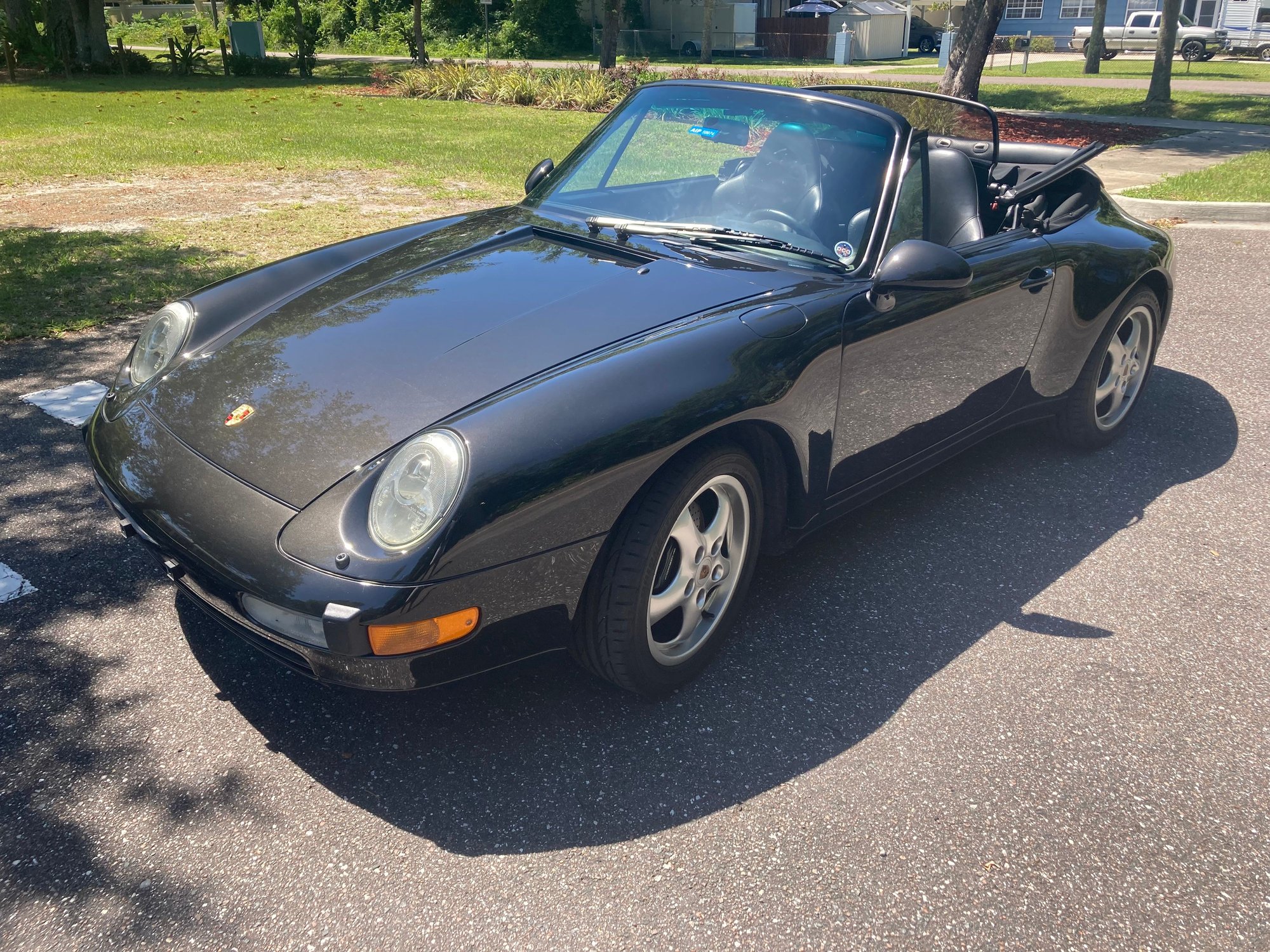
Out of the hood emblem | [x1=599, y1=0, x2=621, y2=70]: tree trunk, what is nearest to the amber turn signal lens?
the hood emblem

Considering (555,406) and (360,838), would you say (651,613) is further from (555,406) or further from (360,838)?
(360,838)

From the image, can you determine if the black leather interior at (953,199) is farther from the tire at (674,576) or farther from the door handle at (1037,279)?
the tire at (674,576)

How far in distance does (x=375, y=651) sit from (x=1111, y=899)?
1.73m

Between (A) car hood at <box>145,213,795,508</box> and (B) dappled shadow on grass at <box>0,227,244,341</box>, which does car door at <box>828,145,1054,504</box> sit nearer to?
(A) car hood at <box>145,213,795,508</box>

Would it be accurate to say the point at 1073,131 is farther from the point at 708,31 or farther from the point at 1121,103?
the point at 708,31

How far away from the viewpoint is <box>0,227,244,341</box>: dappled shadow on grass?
19.8 ft

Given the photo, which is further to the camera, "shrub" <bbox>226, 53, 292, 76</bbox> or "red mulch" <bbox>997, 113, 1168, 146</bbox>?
"shrub" <bbox>226, 53, 292, 76</bbox>

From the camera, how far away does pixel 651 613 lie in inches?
107

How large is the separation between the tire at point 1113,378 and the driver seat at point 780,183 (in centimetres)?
168

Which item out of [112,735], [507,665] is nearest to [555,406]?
[507,665]

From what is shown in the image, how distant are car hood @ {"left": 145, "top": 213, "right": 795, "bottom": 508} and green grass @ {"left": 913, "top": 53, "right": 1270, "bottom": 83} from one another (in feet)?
94.1

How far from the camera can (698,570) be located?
284cm

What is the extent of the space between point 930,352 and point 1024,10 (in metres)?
51.5

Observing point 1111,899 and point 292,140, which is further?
point 292,140
